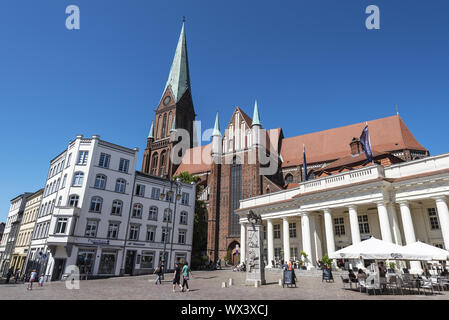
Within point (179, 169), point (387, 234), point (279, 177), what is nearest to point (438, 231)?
point (387, 234)

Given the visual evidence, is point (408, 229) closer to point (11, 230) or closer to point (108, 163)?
point (108, 163)

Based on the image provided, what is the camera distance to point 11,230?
45500 mm

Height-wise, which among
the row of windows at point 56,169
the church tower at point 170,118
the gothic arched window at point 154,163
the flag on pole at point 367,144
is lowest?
the row of windows at point 56,169

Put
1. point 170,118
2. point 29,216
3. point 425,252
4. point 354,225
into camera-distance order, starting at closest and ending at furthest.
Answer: point 425,252
point 354,225
point 29,216
point 170,118

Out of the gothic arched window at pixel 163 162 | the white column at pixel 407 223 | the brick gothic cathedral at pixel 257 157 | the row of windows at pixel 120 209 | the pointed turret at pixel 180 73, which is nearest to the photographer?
the white column at pixel 407 223

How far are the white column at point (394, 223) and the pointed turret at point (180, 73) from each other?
56.6 meters

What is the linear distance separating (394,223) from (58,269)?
95.7 ft

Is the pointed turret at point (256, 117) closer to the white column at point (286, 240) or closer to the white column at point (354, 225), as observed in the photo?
the white column at point (286, 240)

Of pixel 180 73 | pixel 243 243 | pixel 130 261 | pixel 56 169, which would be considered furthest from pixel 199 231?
pixel 180 73

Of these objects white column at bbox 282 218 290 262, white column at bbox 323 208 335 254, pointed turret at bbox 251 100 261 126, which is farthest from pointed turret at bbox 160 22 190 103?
white column at bbox 323 208 335 254

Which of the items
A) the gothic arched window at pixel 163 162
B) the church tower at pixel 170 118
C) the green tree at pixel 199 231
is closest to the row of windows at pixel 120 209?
the green tree at pixel 199 231

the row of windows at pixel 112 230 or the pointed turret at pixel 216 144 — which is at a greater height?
the pointed turret at pixel 216 144

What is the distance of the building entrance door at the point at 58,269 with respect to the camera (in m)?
24.3
